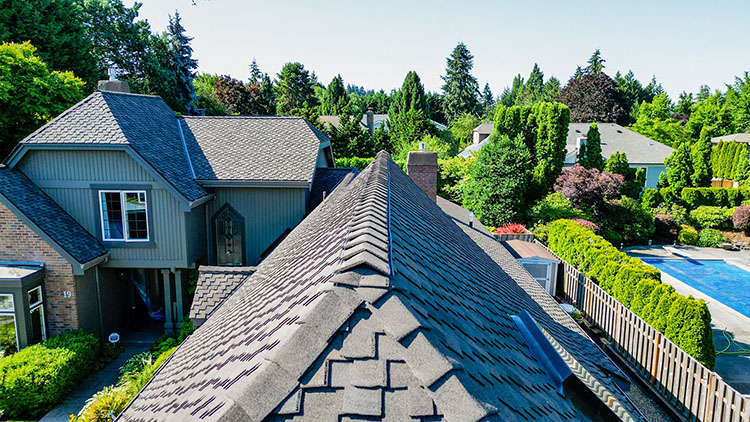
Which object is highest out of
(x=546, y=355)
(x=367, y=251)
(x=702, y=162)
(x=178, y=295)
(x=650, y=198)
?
(x=702, y=162)

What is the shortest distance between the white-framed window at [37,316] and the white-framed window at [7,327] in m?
0.37

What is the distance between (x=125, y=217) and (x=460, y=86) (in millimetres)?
61928

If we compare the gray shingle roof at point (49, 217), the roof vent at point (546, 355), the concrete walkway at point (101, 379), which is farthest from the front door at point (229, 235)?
the roof vent at point (546, 355)

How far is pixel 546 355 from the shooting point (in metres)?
3.43

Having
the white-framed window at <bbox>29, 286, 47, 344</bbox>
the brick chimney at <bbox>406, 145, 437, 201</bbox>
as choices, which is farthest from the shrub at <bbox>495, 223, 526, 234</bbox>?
the white-framed window at <bbox>29, 286, 47, 344</bbox>

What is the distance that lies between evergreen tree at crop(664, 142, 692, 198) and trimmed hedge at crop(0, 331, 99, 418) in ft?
125

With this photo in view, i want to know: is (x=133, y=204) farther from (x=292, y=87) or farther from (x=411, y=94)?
(x=292, y=87)

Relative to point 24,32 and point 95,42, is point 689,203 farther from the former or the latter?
point 95,42

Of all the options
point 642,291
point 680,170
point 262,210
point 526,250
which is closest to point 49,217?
point 262,210

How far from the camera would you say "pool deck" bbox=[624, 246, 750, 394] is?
1223cm

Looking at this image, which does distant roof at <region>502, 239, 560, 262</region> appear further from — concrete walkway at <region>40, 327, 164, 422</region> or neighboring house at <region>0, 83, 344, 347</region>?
concrete walkway at <region>40, 327, 164, 422</region>

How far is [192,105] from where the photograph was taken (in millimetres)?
38688

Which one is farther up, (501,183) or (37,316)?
(501,183)

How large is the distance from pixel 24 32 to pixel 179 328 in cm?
2024
